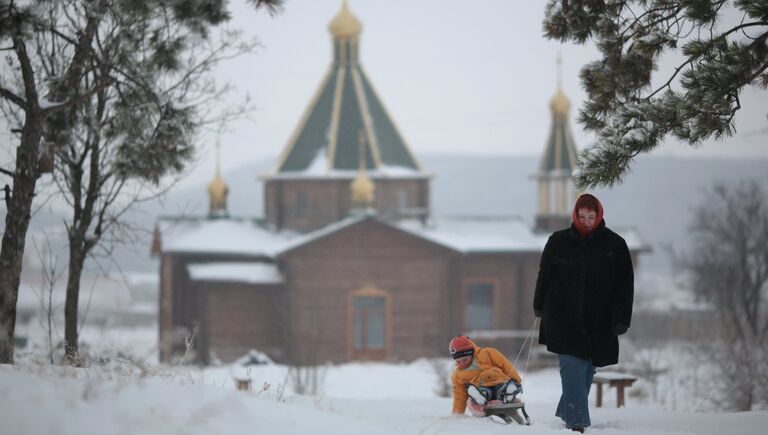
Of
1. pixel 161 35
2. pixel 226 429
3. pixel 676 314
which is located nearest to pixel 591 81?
pixel 161 35

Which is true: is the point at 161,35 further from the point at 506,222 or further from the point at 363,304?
the point at 506,222

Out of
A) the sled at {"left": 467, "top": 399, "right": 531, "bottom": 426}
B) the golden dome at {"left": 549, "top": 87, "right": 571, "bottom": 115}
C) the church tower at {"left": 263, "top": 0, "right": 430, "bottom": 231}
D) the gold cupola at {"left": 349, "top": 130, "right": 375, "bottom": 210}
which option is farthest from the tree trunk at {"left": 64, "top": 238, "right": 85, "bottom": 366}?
the golden dome at {"left": 549, "top": 87, "right": 571, "bottom": 115}

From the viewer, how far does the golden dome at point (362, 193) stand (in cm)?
3412

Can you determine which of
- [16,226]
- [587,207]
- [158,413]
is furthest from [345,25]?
[158,413]

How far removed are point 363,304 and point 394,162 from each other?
22.2 ft

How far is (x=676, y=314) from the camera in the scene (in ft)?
193

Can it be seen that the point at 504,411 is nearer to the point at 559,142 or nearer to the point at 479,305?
the point at 479,305

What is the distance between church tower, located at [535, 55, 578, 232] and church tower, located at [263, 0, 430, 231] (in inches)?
203

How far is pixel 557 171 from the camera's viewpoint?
132 ft

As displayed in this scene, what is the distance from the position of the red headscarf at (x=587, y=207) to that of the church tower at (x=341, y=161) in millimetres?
27543

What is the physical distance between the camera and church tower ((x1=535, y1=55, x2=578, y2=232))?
3972cm

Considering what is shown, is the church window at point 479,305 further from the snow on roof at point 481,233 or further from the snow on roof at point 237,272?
the snow on roof at point 237,272

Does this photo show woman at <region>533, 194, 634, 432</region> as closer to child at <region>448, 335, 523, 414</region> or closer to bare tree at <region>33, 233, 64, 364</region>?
child at <region>448, 335, 523, 414</region>

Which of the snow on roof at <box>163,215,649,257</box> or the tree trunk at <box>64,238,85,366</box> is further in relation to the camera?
the snow on roof at <box>163,215,649,257</box>
